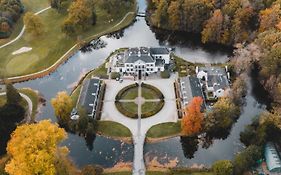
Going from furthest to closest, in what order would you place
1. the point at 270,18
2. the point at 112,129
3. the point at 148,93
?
the point at 270,18, the point at 148,93, the point at 112,129

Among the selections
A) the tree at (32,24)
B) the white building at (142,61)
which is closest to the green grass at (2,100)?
the tree at (32,24)

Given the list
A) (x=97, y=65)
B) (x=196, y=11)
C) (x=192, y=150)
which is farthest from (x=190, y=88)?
(x=196, y=11)

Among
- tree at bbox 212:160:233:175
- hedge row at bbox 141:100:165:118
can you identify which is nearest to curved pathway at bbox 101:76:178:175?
hedge row at bbox 141:100:165:118

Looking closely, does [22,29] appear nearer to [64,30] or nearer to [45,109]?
[64,30]

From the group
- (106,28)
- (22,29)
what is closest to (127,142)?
(106,28)

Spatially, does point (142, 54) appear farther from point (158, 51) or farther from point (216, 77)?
point (216, 77)

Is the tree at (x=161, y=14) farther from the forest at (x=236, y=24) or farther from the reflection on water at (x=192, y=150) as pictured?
the reflection on water at (x=192, y=150)
